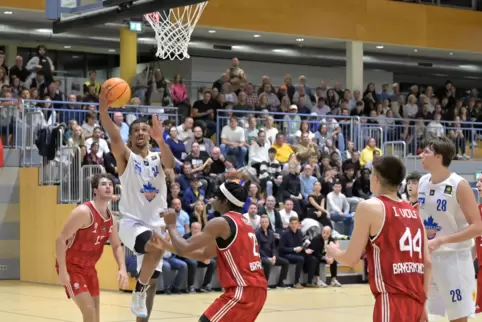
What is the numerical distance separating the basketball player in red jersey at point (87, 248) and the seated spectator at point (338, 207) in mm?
10668

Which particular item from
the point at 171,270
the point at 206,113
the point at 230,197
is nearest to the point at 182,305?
the point at 171,270

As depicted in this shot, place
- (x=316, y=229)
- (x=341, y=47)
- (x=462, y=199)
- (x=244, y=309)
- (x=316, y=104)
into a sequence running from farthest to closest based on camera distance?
(x=341, y=47) → (x=316, y=104) → (x=316, y=229) → (x=462, y=199) → (x=244, y=309)

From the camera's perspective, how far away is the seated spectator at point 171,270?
16.6 metres

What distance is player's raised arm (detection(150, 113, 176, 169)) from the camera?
9.05 meters

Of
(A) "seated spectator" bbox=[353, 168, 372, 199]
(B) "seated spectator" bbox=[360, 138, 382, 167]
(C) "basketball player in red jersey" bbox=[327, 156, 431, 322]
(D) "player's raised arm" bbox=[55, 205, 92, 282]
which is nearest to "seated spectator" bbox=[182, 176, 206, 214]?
(A) "seated spectator" bbox=[353, 168, 372, 199]

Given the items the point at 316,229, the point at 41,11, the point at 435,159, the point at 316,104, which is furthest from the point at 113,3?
the point at 316,104

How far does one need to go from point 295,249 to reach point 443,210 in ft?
32.6

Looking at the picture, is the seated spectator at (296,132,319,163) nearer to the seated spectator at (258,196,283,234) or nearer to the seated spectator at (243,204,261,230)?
the seated spectator at (258,196,283,234)

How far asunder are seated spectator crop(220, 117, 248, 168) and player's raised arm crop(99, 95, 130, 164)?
35.8ft

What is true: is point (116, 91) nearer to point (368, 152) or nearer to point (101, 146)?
point (101, 146)

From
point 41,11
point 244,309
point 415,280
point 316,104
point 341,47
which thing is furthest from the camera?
point 341,47

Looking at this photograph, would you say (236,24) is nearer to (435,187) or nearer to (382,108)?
(382,108)

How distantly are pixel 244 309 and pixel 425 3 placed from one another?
24.5 m

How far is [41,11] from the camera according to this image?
23016 mm
